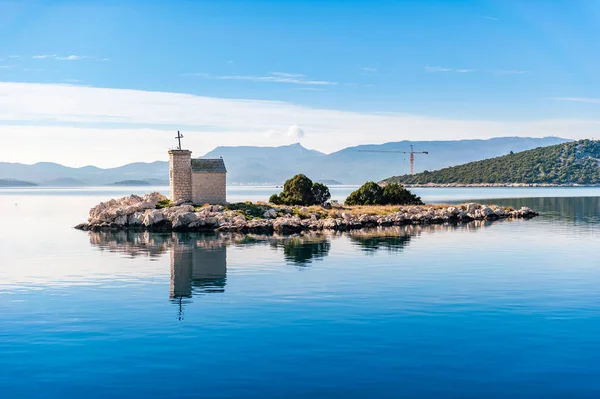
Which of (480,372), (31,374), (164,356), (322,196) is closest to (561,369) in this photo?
(480,372)

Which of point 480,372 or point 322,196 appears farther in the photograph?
point 322,196

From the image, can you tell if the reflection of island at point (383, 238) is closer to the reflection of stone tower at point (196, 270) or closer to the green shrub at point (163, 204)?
the reflection of stone tower at point (196, 270)

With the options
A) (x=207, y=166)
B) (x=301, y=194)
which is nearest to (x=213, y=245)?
(x=207, y=166)

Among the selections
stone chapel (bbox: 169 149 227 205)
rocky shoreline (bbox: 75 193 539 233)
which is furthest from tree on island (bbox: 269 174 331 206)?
stone chapel (bbox: 169 149 227 205)

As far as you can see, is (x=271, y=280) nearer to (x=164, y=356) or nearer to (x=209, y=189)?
(x=164, y=356)

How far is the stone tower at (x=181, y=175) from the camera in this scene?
61344mm

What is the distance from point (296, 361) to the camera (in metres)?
16.1

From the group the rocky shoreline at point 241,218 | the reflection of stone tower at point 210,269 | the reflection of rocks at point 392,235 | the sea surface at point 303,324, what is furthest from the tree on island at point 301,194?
the sea surface at point 303,324

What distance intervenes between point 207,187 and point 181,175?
2.79 m

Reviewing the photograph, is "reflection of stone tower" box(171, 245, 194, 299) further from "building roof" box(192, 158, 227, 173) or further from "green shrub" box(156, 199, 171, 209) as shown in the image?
"building roof" box(192, 158, 227, 173)

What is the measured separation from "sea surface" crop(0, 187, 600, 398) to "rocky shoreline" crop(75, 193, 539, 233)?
1753 cm

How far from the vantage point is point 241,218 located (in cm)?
5703

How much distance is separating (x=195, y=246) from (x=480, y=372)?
1200 inches

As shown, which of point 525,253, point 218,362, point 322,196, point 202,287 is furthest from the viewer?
point 322,196
